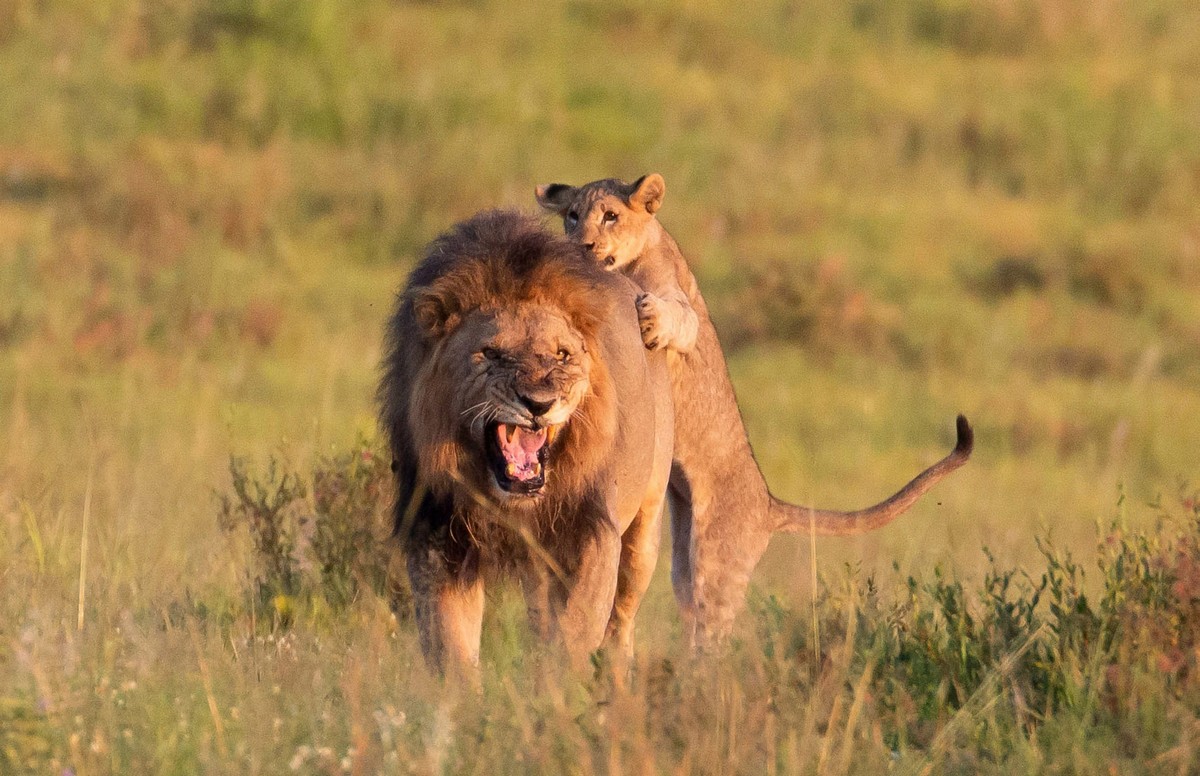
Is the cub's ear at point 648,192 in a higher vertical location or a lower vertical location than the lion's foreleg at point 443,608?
higher

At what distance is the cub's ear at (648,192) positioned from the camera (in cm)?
605

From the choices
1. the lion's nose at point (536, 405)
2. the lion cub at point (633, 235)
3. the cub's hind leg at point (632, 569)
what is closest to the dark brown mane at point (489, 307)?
the lion's nose at point (536, 405)

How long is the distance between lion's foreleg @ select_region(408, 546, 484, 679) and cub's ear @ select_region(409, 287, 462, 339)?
54 cm

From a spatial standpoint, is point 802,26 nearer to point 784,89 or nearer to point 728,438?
point 784,89

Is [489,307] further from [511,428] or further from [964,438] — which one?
Result: [964,438]

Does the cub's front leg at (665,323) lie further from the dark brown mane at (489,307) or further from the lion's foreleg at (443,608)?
the lion's foreleg at (443,608)

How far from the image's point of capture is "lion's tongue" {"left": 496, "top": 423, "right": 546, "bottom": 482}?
4.69 metres

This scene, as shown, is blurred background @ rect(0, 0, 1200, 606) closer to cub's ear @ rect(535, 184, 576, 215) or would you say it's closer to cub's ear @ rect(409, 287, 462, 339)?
cub's ear @ rect(535, 184, 576, 215)

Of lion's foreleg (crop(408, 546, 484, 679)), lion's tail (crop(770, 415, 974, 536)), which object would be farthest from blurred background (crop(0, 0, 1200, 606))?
lion's foreleg (crop(408, 546, 484, 679))

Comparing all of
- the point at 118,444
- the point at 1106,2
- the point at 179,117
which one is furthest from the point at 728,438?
the point at 1106,2

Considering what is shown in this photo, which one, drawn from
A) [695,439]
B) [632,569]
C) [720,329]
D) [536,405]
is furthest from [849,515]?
[720,329]

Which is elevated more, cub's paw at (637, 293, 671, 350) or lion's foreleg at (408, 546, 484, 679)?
cub's paw at (637, 293, 671, 350)

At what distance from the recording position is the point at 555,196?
634cm

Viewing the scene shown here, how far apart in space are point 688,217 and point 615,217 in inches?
364
